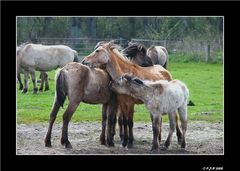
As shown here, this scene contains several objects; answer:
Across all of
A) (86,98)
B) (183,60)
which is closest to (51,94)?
(183,60)

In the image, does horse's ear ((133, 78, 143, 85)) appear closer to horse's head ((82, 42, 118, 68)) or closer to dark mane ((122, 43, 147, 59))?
horse's head ((82, 42, 118, 68))

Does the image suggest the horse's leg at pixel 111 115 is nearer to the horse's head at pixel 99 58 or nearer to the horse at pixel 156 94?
the horse at pixel 156 94

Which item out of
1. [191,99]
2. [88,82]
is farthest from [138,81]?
[191,99]

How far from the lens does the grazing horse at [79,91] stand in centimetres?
1080

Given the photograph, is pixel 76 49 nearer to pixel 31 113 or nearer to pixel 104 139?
pixel 31 113

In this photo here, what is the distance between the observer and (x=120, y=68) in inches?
446

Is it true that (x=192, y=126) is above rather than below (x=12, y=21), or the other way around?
below

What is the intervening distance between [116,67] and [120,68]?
0.36ft

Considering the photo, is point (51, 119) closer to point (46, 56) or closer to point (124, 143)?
point (124, 143)

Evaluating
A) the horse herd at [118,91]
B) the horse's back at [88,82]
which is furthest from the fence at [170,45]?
the horse's back at [88,82]

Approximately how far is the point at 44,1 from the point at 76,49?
9279 millimetres

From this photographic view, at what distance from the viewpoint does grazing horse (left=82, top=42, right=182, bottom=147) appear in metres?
11.1

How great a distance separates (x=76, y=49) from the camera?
19.8 m

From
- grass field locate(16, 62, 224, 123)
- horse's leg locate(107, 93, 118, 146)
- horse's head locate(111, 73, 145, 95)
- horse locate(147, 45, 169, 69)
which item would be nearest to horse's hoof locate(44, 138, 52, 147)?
horse's leg locate(107, 93, 118, 146)
